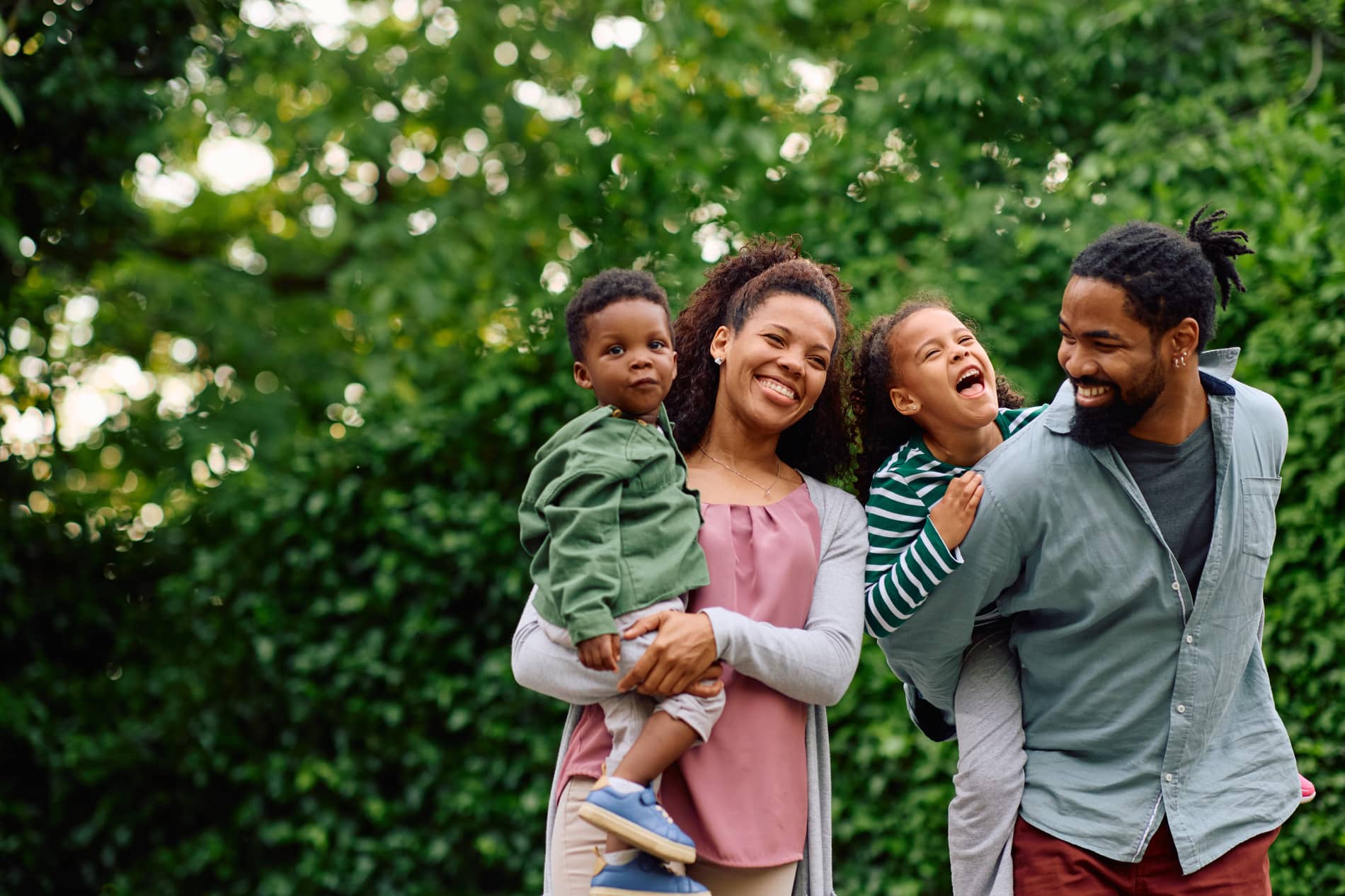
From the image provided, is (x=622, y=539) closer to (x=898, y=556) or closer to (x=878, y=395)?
(x=898, y=556)

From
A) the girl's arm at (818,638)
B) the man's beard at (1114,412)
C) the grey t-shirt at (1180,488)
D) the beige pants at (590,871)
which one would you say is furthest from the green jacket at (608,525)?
the grey t-shirt at (1180,488)

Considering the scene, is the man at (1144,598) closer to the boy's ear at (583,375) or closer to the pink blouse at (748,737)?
the pink blouse at (748,737)

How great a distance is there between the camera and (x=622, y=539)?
2.32 m

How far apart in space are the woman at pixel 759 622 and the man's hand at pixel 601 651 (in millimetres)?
43

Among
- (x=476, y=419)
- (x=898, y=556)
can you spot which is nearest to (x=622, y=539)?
(x=898, y=556)

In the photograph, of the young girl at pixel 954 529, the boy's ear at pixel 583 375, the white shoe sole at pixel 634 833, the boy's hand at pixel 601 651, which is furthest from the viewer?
the boy's ear at pixel 583 375

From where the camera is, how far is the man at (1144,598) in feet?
7.61

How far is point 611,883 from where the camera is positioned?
2.14m

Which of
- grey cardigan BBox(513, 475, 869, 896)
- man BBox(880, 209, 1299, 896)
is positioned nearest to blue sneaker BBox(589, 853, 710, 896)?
grey cardigan BBox(513, 475, 869, 896)

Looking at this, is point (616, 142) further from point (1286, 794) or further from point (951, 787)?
point (1286, 794)

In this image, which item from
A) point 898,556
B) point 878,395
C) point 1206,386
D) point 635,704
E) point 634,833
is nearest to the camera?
point 634,833

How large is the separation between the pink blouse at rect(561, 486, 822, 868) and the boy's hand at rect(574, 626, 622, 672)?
0.22 meters

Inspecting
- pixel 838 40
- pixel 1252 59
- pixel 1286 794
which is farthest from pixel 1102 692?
pixel 838 40

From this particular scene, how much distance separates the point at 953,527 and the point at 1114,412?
1.22 feet
